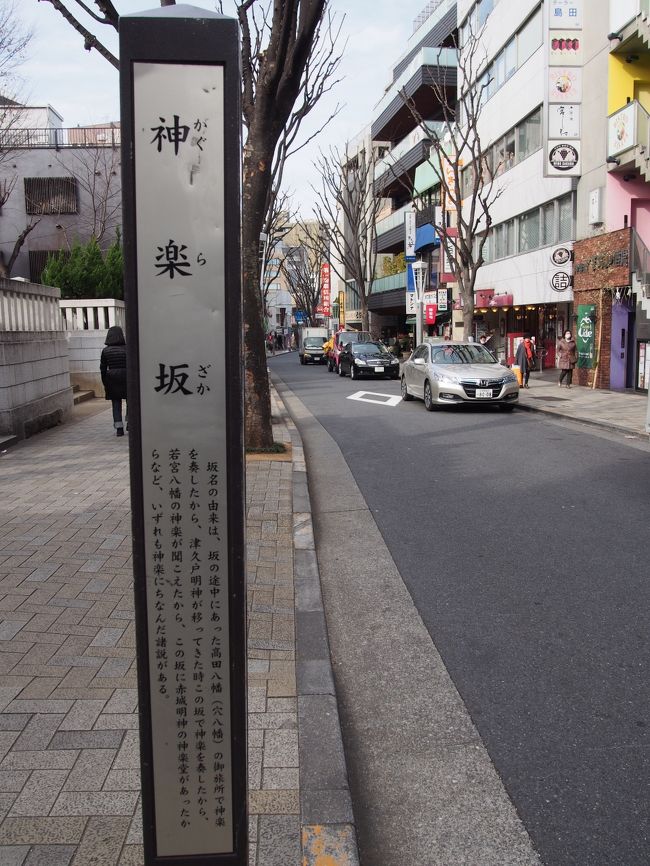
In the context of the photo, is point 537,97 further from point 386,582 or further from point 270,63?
point 386,582

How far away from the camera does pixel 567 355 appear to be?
21.4 m

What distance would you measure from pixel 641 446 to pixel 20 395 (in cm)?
915

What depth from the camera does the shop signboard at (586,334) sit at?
2130cm

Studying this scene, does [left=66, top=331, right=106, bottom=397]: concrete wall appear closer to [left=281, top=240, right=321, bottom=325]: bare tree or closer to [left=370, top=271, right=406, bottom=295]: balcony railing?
[left=370, top=271, right=406, bottom=295]: balcony railing

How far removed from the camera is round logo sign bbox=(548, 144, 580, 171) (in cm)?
2155

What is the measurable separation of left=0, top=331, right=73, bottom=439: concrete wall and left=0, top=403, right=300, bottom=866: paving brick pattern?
3962mm

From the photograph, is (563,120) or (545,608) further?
(563,120)

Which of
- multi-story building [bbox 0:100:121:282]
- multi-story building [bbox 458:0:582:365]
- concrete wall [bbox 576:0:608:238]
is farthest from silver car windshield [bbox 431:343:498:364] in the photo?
multi-story building [bbox 0:100:121:282]

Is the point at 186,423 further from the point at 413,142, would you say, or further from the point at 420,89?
the point at 413,142

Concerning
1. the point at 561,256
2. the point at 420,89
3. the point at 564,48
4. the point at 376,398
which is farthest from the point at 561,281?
the point at 420,89

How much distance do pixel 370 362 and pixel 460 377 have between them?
11.9m

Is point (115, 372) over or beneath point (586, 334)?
beneath

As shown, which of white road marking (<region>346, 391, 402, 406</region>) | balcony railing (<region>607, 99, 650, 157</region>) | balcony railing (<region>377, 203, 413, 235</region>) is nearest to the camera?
balcony railing (<region>607, 99, 650, 157</region>)

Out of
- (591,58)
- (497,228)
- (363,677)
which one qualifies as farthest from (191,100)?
(497,228)
